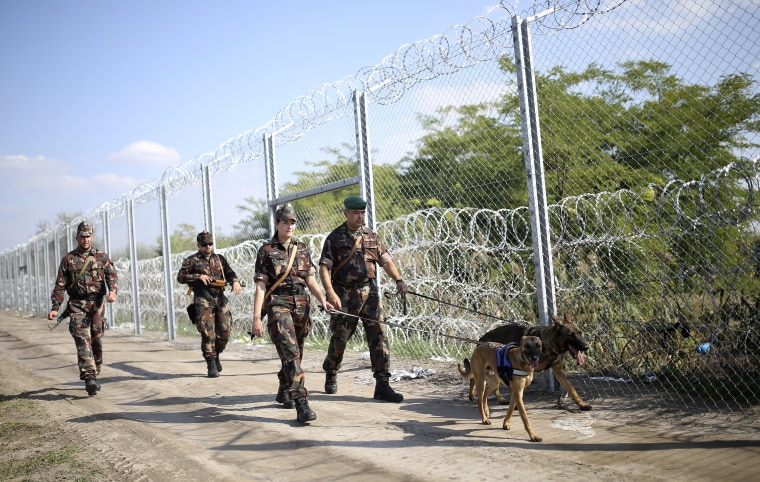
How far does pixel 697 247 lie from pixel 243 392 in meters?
4.58

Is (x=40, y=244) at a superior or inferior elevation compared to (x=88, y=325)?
superior

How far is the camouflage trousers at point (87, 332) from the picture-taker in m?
7.49

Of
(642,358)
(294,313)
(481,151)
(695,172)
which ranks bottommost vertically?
(642,358)

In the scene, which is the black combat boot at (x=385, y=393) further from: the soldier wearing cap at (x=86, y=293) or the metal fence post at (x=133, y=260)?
the metal fence post at (x=133, y=260)

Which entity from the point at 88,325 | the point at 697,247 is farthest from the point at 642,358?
the point at 88,325

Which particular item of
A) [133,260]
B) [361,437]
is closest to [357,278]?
[361,437]

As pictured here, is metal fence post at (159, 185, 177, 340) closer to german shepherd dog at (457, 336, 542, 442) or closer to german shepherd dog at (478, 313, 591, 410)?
german shepherd dog at (457, 336, 542, 442)

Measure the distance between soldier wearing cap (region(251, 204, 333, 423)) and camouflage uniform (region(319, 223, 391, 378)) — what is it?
0.35 meters

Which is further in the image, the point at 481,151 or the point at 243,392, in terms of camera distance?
the point at 481,151

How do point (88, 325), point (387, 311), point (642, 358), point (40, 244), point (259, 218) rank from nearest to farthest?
point (642, 358)
point (88, 325)
point (387, 311)
point (259, 218)
point (40, 244)

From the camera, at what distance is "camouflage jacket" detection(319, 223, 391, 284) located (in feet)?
20.8

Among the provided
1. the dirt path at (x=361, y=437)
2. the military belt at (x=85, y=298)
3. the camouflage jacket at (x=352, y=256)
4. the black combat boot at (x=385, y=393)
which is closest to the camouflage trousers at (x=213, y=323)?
the dirt path at (x=361, y=437)

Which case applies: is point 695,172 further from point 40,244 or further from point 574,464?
point 40,244

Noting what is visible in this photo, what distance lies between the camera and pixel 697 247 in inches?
200
